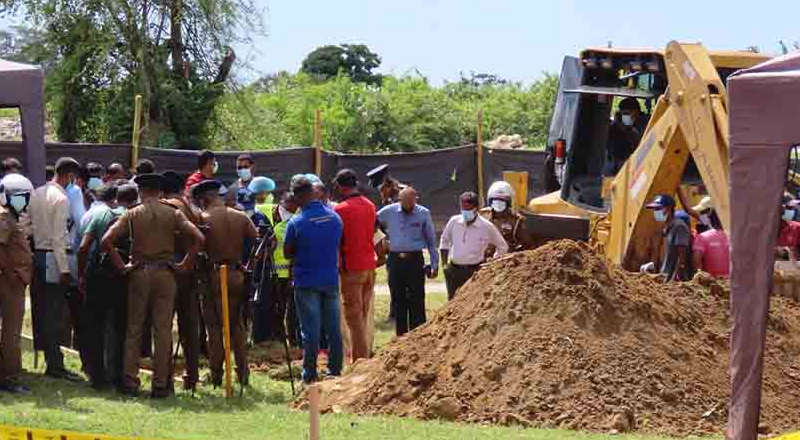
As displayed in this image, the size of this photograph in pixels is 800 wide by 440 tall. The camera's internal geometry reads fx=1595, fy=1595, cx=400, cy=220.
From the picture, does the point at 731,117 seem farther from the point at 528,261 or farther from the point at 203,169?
the point at 203,169

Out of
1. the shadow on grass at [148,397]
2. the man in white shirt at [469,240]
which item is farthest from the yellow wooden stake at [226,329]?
the man in white shirt at [469,240]

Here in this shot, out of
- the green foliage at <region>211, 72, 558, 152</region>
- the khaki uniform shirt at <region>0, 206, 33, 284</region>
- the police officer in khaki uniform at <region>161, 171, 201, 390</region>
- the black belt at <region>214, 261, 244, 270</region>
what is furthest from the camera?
the green foliage at <region>211, 72, 558, 152</region>

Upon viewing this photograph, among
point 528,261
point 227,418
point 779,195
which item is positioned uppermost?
point 779,195

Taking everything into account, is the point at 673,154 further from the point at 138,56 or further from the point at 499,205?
the point at 138,56

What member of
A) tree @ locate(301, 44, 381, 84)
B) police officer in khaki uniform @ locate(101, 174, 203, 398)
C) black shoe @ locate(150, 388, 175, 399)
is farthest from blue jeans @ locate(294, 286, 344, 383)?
tree @ locate(301, 44, 381, 84)

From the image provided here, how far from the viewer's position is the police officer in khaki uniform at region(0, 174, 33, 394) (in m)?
13.4

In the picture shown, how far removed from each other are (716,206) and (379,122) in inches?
1066

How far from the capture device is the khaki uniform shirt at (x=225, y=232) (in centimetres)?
1400

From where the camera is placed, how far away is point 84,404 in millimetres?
12891

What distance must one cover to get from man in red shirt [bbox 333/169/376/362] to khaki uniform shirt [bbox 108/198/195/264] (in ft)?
7.74

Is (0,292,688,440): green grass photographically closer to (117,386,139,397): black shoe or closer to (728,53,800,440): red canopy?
(117,386,139,397): black shoe

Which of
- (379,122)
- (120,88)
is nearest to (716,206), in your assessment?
(120,88)

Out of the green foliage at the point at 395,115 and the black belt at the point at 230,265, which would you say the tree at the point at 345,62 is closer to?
the green foliage at the point at 395,115

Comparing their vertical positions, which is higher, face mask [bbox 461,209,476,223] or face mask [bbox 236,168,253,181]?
face mask [bbox 236,168,253,181]
